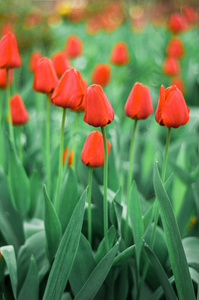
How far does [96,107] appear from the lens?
78 cm

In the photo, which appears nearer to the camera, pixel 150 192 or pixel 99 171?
pixel 99 171

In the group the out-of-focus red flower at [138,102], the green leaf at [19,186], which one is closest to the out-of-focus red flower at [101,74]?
the green leaf at [19,186]

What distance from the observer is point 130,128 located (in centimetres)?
193

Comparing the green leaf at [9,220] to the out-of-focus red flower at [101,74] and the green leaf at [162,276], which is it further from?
the out-of-focus red flower at [101,74]

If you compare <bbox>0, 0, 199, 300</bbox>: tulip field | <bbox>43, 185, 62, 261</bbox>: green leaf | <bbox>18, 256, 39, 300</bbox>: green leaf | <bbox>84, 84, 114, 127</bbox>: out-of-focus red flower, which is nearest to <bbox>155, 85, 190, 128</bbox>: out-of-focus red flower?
<bbox>0, 0, 199, 300</bbox>: tulip field

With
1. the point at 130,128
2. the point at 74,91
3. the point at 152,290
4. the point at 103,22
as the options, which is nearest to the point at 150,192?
the point at 130,128

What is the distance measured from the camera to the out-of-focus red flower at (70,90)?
0.85 metres

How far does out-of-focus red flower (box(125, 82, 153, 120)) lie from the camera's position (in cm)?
89

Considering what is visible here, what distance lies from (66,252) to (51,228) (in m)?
0.17

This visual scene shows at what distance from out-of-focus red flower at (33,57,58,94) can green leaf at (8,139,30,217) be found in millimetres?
248

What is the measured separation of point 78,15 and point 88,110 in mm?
5933

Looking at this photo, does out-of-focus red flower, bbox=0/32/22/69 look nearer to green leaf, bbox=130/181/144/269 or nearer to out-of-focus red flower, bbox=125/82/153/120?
out-of-focus red flower, bbox=125/82/153/120

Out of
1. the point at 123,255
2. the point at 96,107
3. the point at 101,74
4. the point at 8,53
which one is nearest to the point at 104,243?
the point at 123,255

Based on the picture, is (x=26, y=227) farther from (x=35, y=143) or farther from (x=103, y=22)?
(x=103, y=22)
